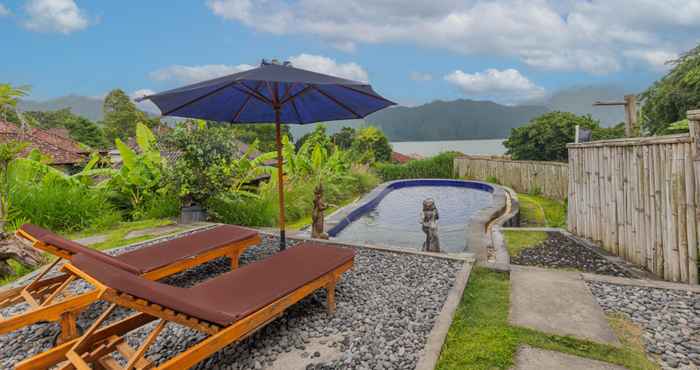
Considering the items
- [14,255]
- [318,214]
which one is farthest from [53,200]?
[318,214]

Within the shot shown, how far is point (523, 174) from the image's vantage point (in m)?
12.9

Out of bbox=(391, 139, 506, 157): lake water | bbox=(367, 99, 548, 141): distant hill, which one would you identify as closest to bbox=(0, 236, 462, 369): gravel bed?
bbox=(391, 139, 506, 157): lake water

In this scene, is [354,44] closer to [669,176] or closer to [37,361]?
[669,176]

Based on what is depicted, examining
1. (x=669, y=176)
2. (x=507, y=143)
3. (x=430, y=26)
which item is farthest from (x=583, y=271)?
(x=430, y=26)

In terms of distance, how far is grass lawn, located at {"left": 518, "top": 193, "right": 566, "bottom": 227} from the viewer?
771cm

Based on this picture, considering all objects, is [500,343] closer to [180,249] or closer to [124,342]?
[124,342]

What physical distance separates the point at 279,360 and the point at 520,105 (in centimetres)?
9213

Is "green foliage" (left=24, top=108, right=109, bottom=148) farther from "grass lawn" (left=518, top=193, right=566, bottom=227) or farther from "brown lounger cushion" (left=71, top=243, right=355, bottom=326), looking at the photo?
"brown lounger cushion" (left=71, top=243, right=355, bottom=326)

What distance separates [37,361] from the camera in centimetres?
180

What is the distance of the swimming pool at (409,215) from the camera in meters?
6.54

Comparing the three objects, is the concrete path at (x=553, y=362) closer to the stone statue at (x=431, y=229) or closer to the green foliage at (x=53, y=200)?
the stone statue at (x=431, y=229)

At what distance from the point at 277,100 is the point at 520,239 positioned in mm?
3996

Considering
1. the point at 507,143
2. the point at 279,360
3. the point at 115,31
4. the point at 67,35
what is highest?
the point at 67,35

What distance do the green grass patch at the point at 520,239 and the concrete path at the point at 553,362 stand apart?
2338 millimetres
